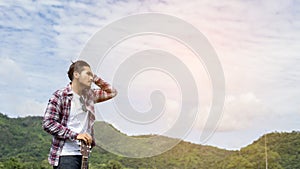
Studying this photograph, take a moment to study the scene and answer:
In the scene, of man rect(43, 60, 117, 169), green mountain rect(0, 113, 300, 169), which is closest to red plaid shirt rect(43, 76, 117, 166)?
man rect(43, 60, 117, 169)

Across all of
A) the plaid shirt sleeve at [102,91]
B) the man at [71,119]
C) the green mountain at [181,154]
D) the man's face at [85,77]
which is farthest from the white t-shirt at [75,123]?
the green mountain at [181,154]

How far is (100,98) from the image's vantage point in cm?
308

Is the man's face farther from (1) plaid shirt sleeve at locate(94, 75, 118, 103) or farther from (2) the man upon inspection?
(1) plaid shirt sleeve at locate(94, 75, 118, 103)

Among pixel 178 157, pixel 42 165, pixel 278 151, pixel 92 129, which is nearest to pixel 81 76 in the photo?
pixel 92 129

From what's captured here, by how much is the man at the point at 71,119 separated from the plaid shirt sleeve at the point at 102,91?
155 millimetres

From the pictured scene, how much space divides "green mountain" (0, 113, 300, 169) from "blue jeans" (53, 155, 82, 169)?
1705 inches

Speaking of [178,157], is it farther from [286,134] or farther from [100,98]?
[100,98]

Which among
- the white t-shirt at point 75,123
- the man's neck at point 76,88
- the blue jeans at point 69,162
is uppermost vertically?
the man's neck at point 76,88

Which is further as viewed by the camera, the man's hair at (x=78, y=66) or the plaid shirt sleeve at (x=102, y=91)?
the plaid shirt sleeve at (x=102, y=91)

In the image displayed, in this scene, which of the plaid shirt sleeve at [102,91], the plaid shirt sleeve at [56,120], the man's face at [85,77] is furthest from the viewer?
the plaid shirt sleeve at [102,91]

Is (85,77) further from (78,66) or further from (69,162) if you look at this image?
(69,162)

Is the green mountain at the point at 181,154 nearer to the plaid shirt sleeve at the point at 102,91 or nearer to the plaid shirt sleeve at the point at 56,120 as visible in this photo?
the plaid shirt sleeve at the point at 102,91

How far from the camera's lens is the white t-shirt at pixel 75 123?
2.83 meters

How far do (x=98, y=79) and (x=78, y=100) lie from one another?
278 millimetres
